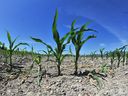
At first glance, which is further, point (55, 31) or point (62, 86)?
point (55, 31)

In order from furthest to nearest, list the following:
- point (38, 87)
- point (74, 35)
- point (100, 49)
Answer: point (100, 49) → point (74, 35) → point (38, 87)

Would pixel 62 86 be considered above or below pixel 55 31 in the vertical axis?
below

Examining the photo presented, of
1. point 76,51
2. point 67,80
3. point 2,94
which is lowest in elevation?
point 2,94

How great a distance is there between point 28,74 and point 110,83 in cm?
136

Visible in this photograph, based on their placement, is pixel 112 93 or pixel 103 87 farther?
pixel 103 87

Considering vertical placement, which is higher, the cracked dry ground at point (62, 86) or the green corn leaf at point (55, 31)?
the green corn leaf at point (55, 31)

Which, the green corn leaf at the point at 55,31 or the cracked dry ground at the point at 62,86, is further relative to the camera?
the green corn leaf at the point at 55,31

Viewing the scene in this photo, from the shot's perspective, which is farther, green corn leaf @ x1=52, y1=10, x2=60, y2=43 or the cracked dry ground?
green corn leaf @ x1=52, y1=10, x2=60, y2=43

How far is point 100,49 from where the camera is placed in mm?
6754

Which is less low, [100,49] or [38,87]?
[100,49]

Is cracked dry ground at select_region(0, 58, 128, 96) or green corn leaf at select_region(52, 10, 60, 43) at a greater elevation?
green corn leaf at select_region(52, 10, 60, 43)

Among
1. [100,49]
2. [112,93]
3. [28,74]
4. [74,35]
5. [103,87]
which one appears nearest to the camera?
[112,93]

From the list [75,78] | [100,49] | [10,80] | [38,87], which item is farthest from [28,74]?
[100,49]

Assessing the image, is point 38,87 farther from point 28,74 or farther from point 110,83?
point 110,83
